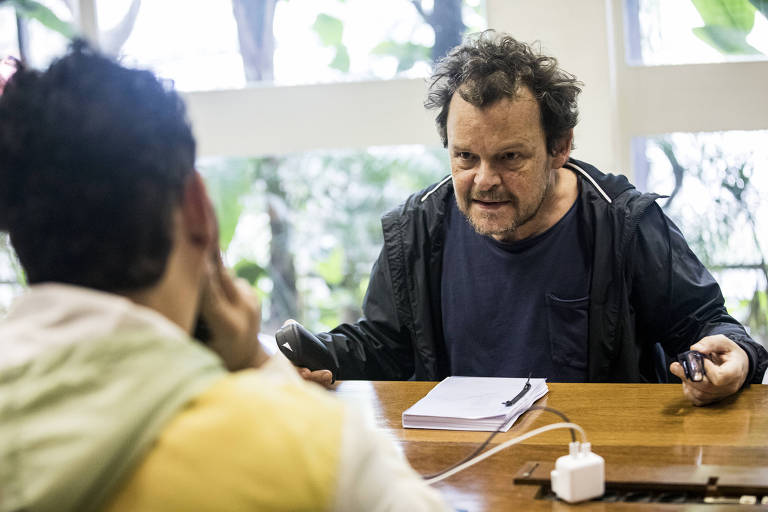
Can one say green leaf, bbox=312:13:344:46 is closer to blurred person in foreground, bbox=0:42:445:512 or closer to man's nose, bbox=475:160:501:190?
man's nose, bbox=475:160:501:190

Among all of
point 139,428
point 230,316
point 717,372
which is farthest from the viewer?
point 717,372

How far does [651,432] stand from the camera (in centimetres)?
142

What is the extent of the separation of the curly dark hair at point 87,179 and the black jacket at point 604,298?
129 cm

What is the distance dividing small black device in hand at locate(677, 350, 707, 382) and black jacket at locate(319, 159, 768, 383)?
303mm

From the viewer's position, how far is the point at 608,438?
55.0 inches

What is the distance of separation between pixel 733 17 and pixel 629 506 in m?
2.18

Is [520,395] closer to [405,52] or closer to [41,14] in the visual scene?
[405,52]

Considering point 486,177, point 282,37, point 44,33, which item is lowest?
point 486,177

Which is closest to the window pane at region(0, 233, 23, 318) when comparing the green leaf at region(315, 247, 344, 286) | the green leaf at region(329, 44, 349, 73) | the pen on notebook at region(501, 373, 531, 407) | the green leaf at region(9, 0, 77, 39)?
the green leaf at region(9, 0, 77, 39)

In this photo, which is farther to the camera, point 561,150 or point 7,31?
point 7,31

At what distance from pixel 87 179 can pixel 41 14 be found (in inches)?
118

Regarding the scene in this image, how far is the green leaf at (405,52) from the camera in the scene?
309cm

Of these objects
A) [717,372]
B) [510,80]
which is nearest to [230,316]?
[717,372]

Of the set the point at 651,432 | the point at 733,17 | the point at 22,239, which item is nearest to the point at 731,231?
the point at 733,17
